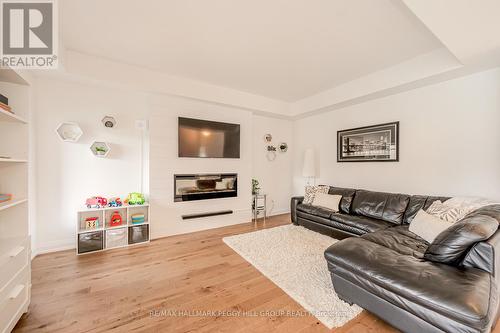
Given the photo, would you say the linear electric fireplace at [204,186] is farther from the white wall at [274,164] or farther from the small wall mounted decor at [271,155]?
the small wall mounted decor at [271,155]

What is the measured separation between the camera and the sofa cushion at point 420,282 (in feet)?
3.71

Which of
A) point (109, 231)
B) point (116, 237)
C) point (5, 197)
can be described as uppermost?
point (5, 197)

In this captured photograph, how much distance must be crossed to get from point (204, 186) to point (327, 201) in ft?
7.43

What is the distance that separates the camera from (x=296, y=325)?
1.53 metres

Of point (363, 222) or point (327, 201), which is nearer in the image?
point (363, 222)

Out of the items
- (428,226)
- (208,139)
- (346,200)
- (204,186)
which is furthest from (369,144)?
(204,186)

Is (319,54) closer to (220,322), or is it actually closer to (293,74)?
(293,74)

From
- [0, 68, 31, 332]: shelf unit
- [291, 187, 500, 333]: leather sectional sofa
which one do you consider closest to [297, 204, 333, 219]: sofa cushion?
[291, 187, 500, 333]: leather sectional sofa

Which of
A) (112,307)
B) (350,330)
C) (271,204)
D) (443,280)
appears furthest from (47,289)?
(271,204)

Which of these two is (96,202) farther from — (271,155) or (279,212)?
(279,212)

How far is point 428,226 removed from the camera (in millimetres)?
2109

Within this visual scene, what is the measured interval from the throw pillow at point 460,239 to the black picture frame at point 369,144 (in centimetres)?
197

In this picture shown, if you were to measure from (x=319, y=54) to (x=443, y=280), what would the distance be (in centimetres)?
266

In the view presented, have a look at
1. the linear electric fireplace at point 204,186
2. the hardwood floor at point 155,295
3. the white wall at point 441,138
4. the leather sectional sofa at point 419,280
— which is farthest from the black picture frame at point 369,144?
the hardwood floor at point 155,295
